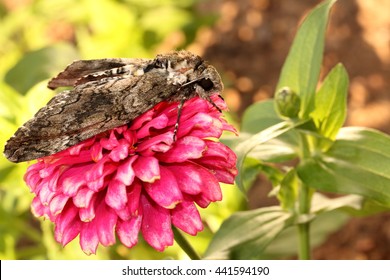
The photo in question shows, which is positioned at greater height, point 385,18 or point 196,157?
point 385,18

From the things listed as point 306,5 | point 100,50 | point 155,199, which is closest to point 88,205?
point 155,199

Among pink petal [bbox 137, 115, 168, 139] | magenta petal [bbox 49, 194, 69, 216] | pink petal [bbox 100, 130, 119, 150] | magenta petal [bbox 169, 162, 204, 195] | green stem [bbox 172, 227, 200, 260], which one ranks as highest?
pink petal [bbox 137, 115, 168, 139]

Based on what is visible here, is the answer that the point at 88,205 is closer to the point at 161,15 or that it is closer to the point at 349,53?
the point at 161,15

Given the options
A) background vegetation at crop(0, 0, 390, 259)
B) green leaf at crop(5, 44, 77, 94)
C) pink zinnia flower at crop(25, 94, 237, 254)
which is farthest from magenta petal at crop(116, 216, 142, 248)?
green leaf at crop(5, 44, 77, 94)

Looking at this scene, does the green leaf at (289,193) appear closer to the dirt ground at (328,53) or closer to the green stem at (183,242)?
the green stem at (183,242)

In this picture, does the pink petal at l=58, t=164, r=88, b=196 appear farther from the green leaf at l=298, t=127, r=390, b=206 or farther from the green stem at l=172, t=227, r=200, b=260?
the green leaf at l=298, t=127, r=390, b=206

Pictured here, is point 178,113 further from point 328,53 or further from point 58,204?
point 328,53
